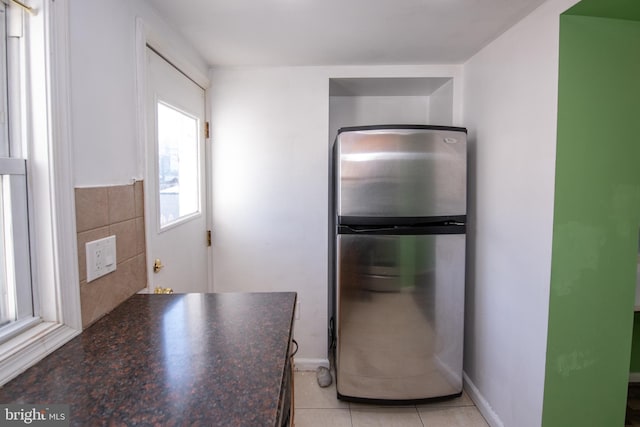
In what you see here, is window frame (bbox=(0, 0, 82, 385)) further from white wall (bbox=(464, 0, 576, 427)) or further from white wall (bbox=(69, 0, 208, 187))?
white wall (bbox=(464, 0, 576, 427))

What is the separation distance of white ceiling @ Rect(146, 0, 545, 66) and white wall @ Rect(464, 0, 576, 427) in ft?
0.54

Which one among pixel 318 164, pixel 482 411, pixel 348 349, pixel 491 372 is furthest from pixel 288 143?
pixel 482 411

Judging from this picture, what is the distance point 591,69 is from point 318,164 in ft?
4.84

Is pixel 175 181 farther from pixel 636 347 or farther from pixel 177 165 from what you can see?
pixel 636 347

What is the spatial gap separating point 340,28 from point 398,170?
801mm

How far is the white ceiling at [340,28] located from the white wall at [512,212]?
0.54ft

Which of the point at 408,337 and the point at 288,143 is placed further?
the point at 288,143

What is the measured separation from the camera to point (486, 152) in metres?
1.86

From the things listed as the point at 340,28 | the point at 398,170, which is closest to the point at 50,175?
the point at 340,28

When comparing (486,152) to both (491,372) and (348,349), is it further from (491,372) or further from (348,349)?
(348,349)

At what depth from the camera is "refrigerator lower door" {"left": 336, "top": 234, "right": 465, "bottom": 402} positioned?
6.04 ft

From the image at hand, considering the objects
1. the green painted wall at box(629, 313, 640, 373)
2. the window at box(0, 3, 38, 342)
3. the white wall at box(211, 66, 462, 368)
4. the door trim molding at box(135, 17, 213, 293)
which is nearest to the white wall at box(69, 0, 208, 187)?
the door trim molding at box(135, 17, 213, 293)

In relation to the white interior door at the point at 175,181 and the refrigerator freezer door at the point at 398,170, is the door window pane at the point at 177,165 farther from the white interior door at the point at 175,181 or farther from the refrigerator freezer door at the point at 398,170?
the refrigerator freezer door at the point at 398,170

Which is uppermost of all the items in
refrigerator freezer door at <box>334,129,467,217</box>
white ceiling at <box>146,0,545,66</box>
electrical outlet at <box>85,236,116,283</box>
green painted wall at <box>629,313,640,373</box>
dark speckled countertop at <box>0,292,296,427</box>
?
white ceiling at <box>146,0,545,66</box>
